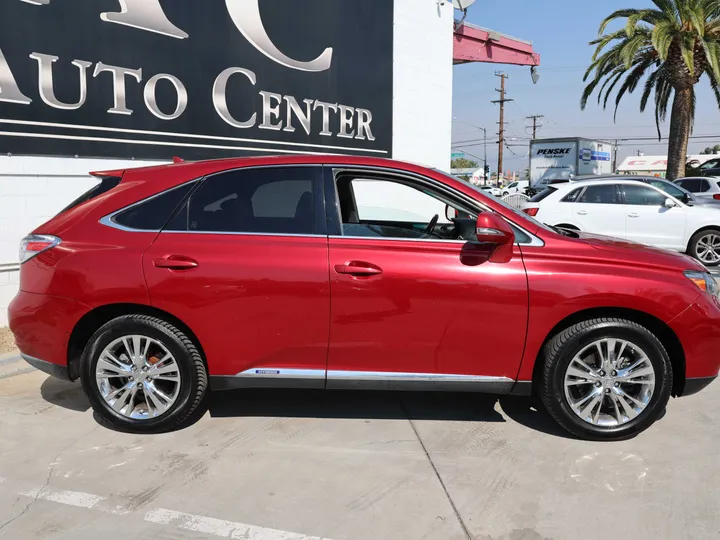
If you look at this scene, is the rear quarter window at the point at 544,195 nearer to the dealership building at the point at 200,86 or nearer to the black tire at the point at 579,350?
the dealership building at the point at 200,86

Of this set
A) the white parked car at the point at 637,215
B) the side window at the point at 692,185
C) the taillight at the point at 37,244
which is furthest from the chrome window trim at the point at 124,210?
the side window at the point at 692,185

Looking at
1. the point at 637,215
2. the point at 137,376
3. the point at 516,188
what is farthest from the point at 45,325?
the point at 516,188

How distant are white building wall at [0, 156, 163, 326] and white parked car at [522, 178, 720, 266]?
756 cm

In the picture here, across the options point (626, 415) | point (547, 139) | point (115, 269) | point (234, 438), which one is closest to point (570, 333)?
point (626, 415)

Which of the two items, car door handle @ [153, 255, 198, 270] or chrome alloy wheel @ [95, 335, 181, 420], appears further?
chrome alloy wheel @ [95, 335, 181, 420]

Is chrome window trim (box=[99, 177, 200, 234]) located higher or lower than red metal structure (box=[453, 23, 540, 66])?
lower

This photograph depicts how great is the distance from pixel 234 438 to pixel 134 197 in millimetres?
1675

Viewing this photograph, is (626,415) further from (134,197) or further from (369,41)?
(369,41)

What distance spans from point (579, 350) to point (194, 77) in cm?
609

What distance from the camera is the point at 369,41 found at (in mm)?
10180

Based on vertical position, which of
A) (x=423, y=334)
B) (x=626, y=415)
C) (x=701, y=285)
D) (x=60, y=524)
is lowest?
(x=60, y=524)

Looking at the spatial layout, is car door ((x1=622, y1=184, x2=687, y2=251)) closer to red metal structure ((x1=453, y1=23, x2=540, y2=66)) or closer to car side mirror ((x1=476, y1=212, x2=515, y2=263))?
red metal structure ((x1=453, y1=23, x2=540, y2=66))

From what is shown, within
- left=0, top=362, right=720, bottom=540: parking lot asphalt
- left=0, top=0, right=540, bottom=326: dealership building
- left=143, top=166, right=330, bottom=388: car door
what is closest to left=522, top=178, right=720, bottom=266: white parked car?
left=0, top=0, right=540, bottom=326: dealership building

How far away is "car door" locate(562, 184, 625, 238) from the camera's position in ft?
35.3
